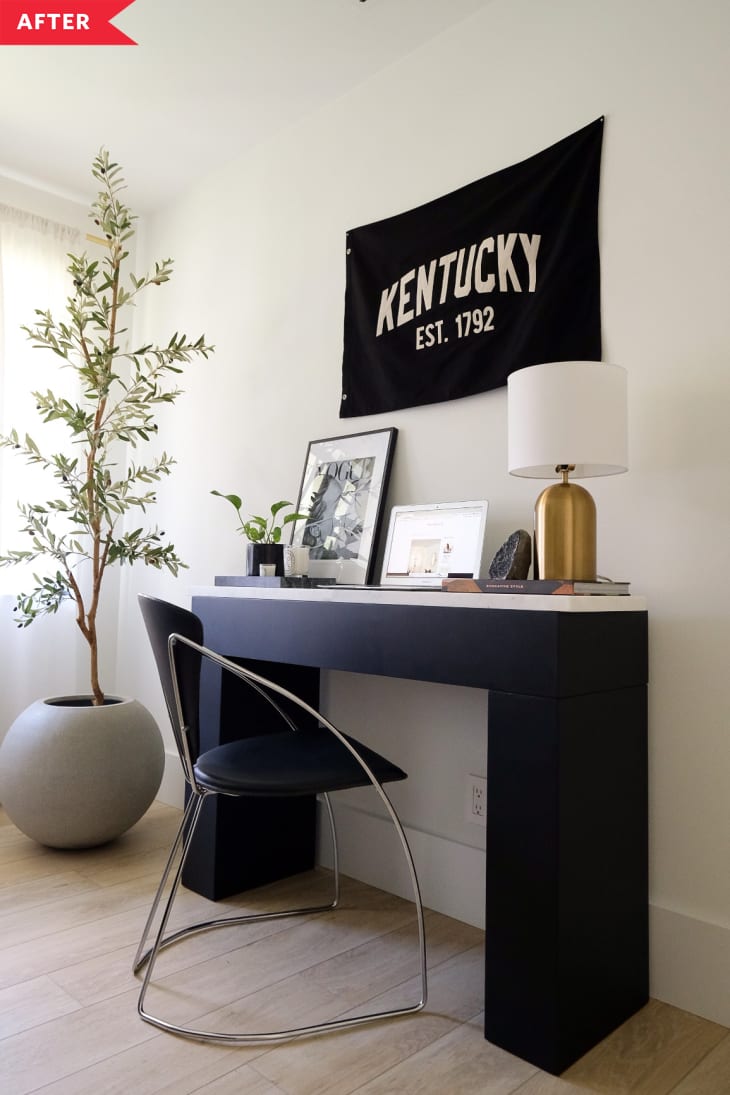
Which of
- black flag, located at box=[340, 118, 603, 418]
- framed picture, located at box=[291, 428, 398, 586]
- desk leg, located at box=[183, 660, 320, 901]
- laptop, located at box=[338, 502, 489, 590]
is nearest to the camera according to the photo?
black flag, located at box=[340, 118, 603, 418]

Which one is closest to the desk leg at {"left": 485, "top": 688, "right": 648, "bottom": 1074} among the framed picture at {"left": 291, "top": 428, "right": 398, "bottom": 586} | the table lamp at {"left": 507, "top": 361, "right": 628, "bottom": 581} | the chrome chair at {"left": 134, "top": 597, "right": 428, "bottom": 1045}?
the chrome chair at {"left": 134, "top": 597, "right": 428, "bottom": 1045}

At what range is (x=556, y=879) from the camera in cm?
141

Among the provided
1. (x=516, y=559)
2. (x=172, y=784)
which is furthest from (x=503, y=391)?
(x=172, y=784)

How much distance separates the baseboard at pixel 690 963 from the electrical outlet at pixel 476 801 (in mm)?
474

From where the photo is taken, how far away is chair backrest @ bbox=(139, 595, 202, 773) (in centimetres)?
160

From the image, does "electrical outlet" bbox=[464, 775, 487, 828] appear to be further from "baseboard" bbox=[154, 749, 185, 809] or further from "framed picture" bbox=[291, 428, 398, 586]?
"baseboard" bbox=[154, 749, 185, 809]

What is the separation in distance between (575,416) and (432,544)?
64 centimetres

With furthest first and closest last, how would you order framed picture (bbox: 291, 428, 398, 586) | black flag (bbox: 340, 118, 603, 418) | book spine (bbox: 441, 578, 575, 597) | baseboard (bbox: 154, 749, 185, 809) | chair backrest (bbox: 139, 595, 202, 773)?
baseboard (bbox: 154, 749, 185, 809)
framed picture (bbox: 291, 428, 398, 586)
black flag (bbox: 340, 118, 603, 418)
chair backrest (bbox: 139, 595, 202, 773)
book spine (bbox: 441, 578, 575, 597)

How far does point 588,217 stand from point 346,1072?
6.32ft

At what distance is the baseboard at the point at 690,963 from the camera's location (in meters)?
1.58

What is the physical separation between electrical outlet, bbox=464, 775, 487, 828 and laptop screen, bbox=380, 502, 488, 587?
1.76ft

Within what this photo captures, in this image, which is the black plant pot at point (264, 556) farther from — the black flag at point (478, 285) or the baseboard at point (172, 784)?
the baseboard at point (172, 784)

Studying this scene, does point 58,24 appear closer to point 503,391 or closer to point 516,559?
point 503,391

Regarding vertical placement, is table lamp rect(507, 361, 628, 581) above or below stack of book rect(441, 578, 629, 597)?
above
